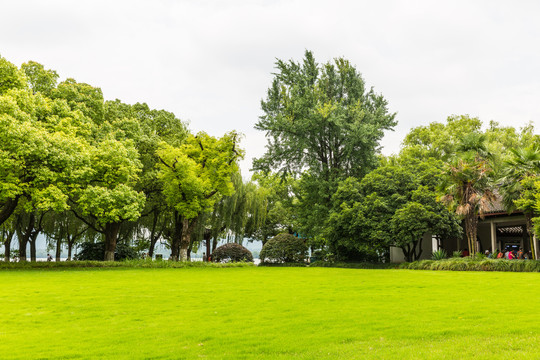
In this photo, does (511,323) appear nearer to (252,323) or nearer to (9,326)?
(252,323)

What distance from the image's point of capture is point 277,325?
6.79 meters

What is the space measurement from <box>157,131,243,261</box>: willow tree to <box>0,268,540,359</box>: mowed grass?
59.7 ft

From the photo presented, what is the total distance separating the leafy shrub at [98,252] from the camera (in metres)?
30.6

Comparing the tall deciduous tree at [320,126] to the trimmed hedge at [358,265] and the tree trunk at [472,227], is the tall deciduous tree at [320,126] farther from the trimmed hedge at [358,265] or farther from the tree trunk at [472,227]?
the tree trunk at [472,227]

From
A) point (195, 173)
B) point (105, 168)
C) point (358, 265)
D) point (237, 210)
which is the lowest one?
point (358, 265)

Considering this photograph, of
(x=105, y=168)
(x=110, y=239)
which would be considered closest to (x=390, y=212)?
(x=105, y=168)

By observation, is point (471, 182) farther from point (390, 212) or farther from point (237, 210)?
point (237, 210)

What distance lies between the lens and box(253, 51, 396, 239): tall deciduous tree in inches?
1275

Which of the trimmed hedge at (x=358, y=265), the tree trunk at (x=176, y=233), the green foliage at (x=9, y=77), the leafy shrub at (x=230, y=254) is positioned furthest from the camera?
the tree trunk at (x=176, y=233)

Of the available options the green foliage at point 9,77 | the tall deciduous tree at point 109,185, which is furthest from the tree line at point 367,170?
the green foliage at point 9,77

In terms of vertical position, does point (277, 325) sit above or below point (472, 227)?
below

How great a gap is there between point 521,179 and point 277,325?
21.2 meters

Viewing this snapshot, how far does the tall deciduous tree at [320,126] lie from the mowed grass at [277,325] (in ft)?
72.8

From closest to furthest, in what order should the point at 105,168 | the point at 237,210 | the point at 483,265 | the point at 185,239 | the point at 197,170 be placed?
the point at 483,265 < the point at 105,168 < the point at 185,239 < the point at 197,170 < the point at 237,210
